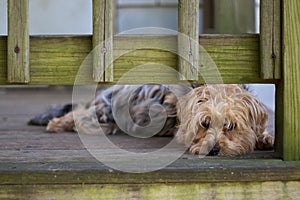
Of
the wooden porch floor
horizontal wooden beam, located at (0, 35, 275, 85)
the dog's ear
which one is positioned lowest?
the wooden porch floor

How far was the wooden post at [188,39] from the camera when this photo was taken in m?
2.48

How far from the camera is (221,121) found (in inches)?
119

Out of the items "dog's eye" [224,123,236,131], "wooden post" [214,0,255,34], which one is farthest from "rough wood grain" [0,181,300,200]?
"wooden post" [214,0,255,34]

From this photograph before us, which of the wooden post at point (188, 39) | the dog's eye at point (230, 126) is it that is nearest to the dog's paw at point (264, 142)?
the dog's eye at point (230, 126)

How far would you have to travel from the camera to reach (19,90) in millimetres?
8703

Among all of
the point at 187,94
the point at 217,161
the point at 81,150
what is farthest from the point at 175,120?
the point at 217,161

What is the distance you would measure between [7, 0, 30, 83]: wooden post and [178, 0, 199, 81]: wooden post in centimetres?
65

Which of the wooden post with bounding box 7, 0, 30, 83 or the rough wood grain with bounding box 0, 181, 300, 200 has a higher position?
the wooden post with bounding box 7, 0, 30, 83

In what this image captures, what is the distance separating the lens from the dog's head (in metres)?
2.87

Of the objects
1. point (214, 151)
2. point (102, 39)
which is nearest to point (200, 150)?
point (214, 151)

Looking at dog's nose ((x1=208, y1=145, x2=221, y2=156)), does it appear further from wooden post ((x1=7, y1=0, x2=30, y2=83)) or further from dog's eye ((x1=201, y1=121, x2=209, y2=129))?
wooden post ((x1=7, y1=0, x2=30, y2=83))

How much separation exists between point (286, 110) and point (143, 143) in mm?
1040

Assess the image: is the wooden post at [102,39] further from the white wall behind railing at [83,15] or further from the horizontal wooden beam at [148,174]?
the white wall behind railing at [83,15]

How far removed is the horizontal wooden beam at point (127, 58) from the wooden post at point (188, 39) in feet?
0.13
